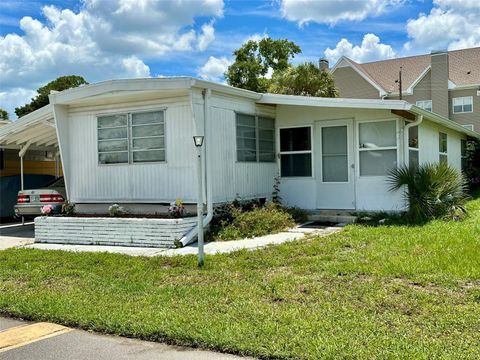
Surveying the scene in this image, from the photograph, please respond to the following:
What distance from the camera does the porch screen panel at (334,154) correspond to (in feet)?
40.0

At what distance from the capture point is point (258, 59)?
37906mm

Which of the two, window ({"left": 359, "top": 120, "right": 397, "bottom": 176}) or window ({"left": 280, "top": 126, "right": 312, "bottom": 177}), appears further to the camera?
window ({"left": 280, "top": 126, "right": 312, "bottom": 177})

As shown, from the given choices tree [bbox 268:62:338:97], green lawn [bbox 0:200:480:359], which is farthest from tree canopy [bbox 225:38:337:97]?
green lawn [bbox 0:200:480:359]

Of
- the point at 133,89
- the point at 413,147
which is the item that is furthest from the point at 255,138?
the point at 413,147

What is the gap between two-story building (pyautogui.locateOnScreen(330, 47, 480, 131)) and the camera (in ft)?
118

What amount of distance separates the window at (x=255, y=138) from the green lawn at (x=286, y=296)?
3.78m

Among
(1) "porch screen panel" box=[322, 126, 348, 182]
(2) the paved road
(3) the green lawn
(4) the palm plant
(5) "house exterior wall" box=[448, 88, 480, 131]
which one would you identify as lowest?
(2) the paved road

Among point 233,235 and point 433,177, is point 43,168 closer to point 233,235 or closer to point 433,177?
point 233,235

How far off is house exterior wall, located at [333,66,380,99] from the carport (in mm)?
26792

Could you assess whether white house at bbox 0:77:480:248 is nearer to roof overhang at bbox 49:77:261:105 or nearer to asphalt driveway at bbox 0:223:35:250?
roof overhang at bbox 49:77:261:105

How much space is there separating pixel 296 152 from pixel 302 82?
13.4 m

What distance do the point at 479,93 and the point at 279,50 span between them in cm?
1502

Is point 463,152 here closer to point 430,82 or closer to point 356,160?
point 356,160

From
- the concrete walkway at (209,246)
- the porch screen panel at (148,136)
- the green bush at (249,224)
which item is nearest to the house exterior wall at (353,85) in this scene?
the green bush at (249,224)
